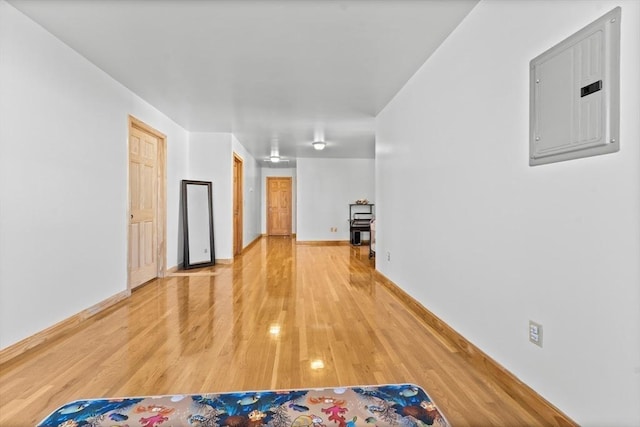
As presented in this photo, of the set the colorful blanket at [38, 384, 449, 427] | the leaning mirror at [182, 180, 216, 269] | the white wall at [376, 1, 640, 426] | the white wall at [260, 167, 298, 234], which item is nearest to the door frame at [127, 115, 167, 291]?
the leaning mirror at [182, 180, 216, 269]

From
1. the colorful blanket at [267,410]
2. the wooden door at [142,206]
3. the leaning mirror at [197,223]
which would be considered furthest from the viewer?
the leaning mirror at [197,223]

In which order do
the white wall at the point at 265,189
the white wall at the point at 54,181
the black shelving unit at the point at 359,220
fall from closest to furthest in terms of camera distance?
the white wall at the point at 54,181
the black shelving unit at the point at 359,220
the white wall at the point at 265,189

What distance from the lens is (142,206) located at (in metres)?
4.46

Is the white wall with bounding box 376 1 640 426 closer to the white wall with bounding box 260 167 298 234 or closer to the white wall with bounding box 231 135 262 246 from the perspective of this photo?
the white wall with bounding box 231 135 262 246

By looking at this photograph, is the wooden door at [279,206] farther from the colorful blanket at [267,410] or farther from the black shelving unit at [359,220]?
the colorful blanket at [267,410]

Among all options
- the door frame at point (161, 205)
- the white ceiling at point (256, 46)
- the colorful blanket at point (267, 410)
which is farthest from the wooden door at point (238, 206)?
the colorful blanket at point (267, 410)

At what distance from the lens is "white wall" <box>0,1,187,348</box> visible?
2.32 metres

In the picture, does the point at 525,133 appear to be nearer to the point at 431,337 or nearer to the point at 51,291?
the point at 431,337

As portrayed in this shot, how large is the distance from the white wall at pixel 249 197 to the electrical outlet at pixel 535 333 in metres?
5.59

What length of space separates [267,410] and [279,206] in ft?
34.0

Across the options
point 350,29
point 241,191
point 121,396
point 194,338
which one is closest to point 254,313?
point 194,338

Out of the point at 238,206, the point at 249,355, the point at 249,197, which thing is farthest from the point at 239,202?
the point at 249,355

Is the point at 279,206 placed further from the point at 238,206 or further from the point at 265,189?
the point at 238,206

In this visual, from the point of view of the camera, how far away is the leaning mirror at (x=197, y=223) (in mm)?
5594
